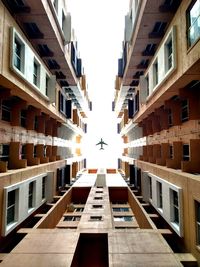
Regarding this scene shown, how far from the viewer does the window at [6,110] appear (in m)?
15.6

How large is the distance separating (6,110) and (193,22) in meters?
13.0

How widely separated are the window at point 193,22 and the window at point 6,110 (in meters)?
12.4

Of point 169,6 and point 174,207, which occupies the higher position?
point 169,6

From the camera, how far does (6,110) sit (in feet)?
53.0

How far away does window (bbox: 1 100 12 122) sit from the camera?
15.6m

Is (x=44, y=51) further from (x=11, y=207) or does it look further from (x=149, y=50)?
(x=11, y=207)

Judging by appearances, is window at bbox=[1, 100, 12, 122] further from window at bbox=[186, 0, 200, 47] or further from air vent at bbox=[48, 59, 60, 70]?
window at bbox=[186, 0, 200, 47]

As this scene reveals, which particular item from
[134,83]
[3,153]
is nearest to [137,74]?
[134,83]

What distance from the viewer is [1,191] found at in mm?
12109

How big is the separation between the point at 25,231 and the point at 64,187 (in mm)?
15396

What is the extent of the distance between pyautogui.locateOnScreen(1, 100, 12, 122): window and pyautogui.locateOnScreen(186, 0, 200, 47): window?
12367 millimetres

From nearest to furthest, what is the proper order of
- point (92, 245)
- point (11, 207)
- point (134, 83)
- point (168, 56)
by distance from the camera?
point (92, 245), point (11, 207), point (168, 56), point (134, 83)

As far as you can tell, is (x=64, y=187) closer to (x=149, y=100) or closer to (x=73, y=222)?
(x=73, y=222)

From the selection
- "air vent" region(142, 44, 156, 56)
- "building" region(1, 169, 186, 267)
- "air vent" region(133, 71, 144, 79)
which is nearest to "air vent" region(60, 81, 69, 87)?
"air vent" region(133, 71, 144, 79)
